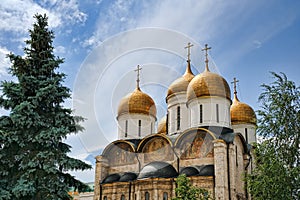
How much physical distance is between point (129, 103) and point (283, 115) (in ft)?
44.7

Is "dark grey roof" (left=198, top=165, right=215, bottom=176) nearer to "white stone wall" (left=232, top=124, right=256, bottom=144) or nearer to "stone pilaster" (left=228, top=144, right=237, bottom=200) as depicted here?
"stone pilaster" (left=228, top=144, right=237, bottom=200)

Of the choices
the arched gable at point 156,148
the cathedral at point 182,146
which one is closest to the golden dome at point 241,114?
the cathedral at point 182,146

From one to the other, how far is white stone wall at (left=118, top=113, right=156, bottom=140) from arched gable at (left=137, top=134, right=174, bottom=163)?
2.35m

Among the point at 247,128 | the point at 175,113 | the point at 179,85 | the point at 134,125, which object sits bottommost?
the point at 134,125

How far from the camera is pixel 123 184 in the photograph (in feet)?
64.2

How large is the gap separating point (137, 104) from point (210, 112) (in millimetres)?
5418

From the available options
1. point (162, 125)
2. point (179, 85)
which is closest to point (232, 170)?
point (179, 85)

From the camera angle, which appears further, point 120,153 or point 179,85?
point 179,85

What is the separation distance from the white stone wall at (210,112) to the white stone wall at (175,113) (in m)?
1.56

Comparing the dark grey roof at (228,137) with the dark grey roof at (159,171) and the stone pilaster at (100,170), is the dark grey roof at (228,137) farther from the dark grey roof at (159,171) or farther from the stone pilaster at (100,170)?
the stone pilaster at (100,170)

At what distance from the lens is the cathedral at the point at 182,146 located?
1789 cm

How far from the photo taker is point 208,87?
68.2 feet

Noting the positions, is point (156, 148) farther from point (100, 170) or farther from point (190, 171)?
point (100, 170)

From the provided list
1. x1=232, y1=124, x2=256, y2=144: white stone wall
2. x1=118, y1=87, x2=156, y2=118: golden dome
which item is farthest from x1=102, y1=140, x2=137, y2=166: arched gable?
x1=232, y1=124, x2=256, y2=144: white stone wall
